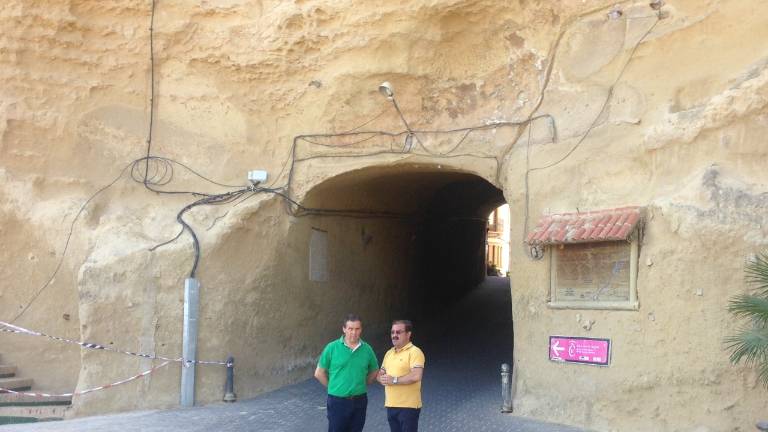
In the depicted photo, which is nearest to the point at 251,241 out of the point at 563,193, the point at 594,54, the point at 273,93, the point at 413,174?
the point at 273,93

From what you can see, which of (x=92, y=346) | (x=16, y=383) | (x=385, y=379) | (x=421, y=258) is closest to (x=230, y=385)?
(x=92, y=346)

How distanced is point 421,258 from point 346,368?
10746mm

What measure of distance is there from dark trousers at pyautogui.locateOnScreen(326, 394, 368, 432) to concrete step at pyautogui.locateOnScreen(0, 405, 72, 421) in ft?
18.3

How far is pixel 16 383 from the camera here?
1145 cm

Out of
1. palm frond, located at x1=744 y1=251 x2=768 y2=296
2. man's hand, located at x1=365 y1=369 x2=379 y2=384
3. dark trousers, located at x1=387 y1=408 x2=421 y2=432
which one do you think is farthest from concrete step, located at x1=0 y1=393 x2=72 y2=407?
palm frond, located at x1=744 y1=251 x2=768 y2=296

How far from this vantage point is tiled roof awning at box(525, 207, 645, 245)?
362 inches

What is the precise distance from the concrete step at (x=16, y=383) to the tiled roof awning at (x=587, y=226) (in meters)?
7.58

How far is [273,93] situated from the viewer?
1259 centimetres

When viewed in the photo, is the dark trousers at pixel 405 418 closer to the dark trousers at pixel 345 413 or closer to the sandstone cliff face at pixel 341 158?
the dark trousers at pixel 345 413

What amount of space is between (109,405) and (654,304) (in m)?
7.26

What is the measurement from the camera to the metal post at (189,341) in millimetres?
11102

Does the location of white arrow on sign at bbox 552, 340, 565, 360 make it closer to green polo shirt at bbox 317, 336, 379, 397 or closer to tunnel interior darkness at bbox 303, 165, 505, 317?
tunnel interior darkness at bbox 303, 165, 505, 317

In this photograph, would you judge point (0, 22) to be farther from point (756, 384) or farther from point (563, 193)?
point (756, 384)

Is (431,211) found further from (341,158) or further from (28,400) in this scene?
(28,400)
